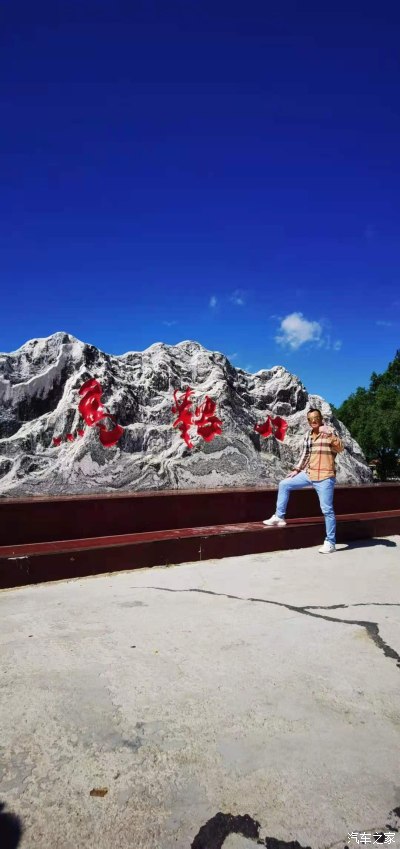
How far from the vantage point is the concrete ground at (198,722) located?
1.36 metres

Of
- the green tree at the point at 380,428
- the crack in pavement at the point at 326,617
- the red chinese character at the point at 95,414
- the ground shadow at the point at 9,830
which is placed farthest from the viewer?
the green tree at the point at 380,428

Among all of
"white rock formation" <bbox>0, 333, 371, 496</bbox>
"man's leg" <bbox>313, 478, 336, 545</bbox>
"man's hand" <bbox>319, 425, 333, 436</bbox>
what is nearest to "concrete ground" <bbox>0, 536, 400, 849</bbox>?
"man's leg" <bbox>313, 478, 336, 545</bbox>

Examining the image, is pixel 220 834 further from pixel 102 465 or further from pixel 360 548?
pixel 102 465

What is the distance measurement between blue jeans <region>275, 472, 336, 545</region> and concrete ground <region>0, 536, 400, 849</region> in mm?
1729

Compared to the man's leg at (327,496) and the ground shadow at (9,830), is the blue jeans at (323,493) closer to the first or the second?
the man's leg at (327,496)

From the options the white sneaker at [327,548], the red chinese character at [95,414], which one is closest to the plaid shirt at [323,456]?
the white sneaker at [327,548]

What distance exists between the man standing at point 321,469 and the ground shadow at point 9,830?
409 cm

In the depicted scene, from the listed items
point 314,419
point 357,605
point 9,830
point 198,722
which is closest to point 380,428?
point 314,419

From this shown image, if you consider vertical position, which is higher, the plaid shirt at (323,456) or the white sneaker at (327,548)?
the plaid shirt at (323,456)

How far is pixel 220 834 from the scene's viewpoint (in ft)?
4.28

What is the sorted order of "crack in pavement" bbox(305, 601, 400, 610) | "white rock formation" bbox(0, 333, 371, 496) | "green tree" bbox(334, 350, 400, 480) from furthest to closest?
"green tree" bbox(334, 350, 400, 480)
"white rock formation" bbox(0, 333, 371, 496)
"crack in pavement" bbox(305, 601, 400, 610)

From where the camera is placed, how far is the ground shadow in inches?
50.1

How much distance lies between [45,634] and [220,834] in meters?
1.63

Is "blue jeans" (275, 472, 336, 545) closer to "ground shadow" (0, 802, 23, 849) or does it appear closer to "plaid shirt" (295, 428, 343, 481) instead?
"plaid shirt" (295, 428, 343, 481)
